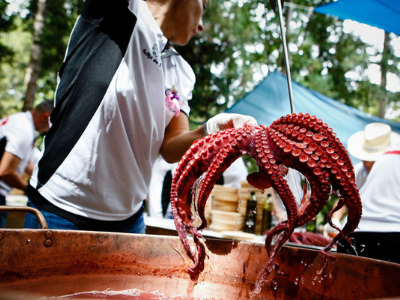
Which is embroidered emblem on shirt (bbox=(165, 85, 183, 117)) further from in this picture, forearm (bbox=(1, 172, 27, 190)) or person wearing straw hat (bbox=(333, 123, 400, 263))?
forearm (bbox=(1, 172, 27, 190))

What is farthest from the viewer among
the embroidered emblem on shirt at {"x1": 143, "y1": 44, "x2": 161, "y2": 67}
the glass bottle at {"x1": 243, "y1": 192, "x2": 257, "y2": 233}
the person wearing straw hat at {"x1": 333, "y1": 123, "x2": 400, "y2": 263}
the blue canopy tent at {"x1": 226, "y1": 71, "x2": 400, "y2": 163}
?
the blue canopy tent at {"x1": 226, "y1": 71, "x2": 400, "y2": 163}

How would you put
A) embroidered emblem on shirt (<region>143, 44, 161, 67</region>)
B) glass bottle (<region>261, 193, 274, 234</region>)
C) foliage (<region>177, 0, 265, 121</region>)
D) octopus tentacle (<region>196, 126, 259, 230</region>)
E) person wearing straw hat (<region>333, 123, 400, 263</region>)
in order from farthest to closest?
foliage (<region>177, 0, 265, 121</region>) → glass bottle (<region>261, 193, 274, 234</region>) → person wearing straw hat (<region>333, 123, 400, 263</region>) → embroidered emblem on shirt (<region>143, 44, 161, 67</region>) → octopus tentacle (<region>196, 126, 259, 230</region>)

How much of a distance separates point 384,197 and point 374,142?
149cm

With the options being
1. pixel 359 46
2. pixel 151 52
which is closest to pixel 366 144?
pixel 151 52

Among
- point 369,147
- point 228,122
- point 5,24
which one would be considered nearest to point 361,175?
point 369,147

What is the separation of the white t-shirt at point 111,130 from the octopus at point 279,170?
571 millimetres

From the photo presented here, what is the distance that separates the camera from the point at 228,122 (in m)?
1.43

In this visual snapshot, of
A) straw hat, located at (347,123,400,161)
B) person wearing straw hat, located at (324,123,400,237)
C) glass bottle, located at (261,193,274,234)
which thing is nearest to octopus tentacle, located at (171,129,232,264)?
glass bottle, located at (261,193,274,234)

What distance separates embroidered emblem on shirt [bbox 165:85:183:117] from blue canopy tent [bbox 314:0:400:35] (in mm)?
3376

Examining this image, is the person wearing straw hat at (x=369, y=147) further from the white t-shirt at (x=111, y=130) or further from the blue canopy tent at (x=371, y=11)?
the white t-shirt at (x=111, y=130)

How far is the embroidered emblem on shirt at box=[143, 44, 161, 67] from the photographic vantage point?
1.74 metres

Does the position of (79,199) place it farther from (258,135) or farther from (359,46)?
(359,46)

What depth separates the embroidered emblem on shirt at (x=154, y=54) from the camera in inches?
68.5

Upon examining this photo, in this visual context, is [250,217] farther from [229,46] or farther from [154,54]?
[229,46]
